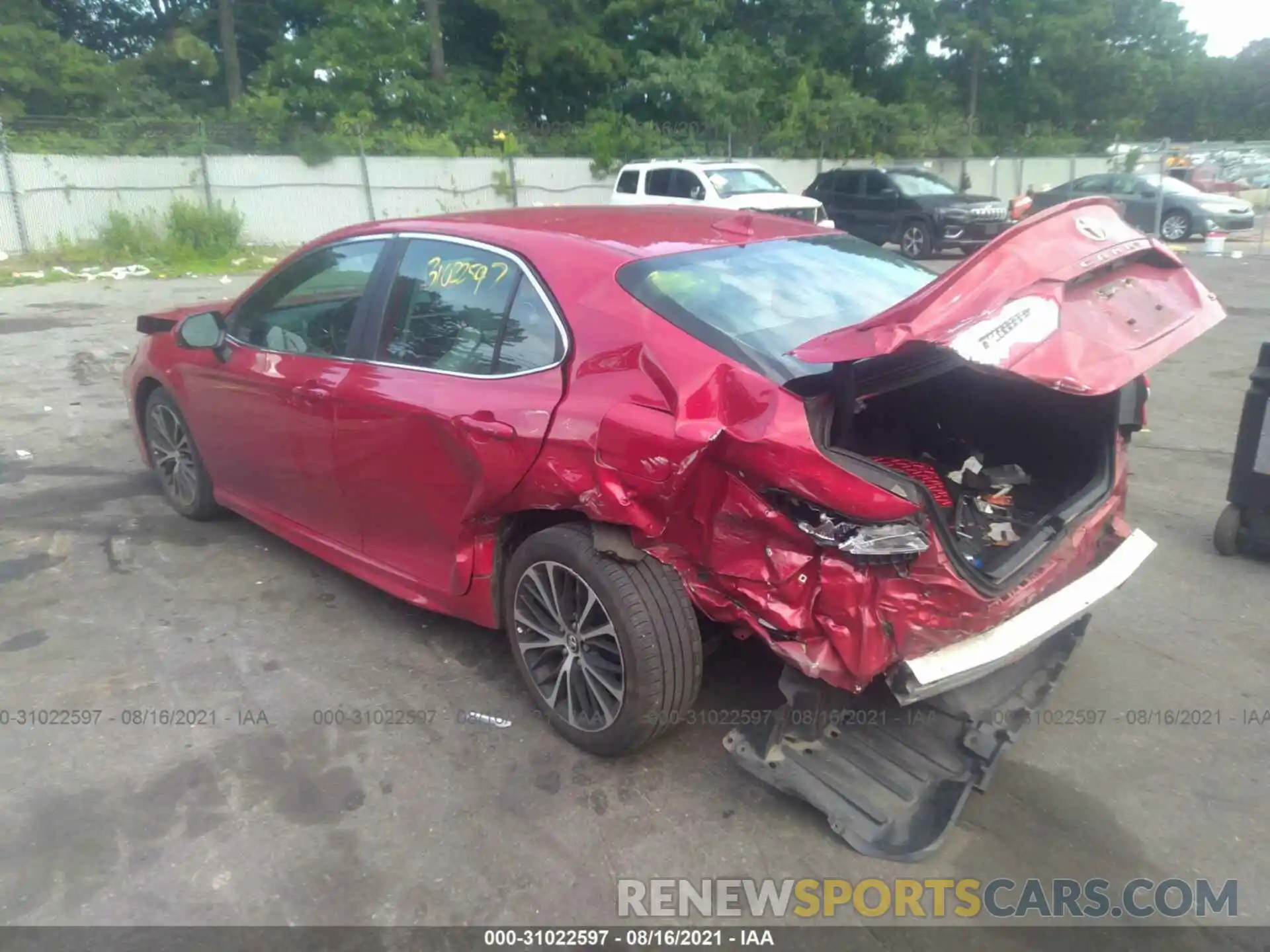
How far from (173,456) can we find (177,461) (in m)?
0.06

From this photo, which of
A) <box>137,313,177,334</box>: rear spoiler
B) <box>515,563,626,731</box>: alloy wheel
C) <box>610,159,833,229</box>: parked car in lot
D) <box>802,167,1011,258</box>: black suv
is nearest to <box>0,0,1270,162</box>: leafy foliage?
<box>802,167,1011,258</box>: black suv

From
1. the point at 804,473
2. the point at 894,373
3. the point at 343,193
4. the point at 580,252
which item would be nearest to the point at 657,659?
the point at 804,473

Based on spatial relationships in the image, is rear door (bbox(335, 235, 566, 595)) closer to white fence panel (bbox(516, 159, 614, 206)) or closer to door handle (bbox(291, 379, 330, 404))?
door handle (bbox(291, 379, 330, 404))

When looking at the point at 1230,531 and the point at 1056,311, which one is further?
the point at 1230,531

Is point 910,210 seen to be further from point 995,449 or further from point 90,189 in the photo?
point 995,449

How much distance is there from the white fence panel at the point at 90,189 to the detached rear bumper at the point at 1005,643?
2092 cm

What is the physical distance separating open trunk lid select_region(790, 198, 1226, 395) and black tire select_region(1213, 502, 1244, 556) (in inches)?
79.7

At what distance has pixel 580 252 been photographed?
3422mm

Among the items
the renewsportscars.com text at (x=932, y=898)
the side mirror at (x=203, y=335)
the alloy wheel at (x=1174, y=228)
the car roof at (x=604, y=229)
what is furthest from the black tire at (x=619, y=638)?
the alloy wheel at (x=1174, y=228)

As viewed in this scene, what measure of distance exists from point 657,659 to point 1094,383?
146 cm

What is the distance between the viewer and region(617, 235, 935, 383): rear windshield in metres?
3.03

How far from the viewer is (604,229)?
373 centimetres

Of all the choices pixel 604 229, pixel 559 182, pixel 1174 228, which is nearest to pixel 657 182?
pixel 559 182

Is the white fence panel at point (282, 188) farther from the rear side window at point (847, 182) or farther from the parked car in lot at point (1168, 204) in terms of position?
the parked car in lot at point (1168, 204)
